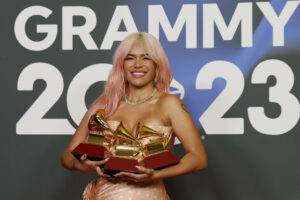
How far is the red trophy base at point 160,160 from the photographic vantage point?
1939 mm

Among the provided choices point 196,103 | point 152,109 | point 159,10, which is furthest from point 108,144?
point 159,10

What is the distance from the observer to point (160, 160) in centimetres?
196

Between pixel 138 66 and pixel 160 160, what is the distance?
0.49 m

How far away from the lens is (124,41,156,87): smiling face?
2221 mm

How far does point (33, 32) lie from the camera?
3.35 meters

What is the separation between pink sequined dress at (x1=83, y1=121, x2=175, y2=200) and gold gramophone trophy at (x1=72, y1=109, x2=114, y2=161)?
0.06 meters

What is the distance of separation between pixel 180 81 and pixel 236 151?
0.59 meters

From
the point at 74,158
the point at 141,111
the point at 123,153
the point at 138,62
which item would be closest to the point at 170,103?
the point at 141,111

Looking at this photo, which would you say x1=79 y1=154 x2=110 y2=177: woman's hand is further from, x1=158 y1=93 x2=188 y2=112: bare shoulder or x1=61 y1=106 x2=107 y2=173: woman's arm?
x1=158 y1=93 x2=188 y2=112: bare shoulder

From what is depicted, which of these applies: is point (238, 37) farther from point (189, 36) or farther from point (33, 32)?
point (33, 32)

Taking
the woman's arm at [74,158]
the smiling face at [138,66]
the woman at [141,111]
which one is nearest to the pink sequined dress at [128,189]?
the woman at [141,111]

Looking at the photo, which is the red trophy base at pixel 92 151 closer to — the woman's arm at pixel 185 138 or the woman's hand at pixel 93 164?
the woman's hand at pixel 93 164

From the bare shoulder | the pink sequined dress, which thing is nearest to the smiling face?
the bare shoulder

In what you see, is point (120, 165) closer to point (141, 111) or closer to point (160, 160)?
point (160, 160)
